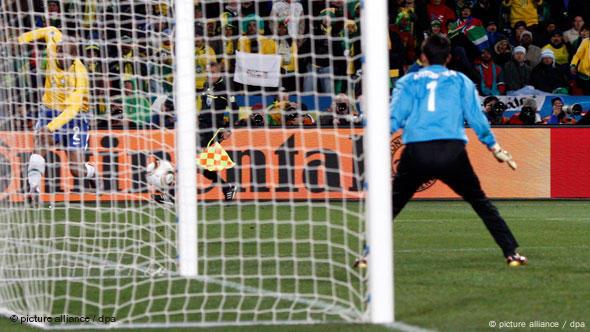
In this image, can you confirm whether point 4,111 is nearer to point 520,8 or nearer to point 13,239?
point 13,239

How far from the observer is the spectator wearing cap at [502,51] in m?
23.5

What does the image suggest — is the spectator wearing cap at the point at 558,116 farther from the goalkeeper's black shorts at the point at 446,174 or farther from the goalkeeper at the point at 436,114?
the goalkeeper at the point at 436,114

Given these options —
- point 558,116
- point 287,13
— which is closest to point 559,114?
point 558,116

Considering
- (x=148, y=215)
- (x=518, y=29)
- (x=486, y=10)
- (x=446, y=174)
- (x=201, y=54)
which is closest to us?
(x=446, y=174)

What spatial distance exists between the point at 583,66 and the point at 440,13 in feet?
9.79

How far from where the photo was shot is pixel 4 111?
29.6 feet

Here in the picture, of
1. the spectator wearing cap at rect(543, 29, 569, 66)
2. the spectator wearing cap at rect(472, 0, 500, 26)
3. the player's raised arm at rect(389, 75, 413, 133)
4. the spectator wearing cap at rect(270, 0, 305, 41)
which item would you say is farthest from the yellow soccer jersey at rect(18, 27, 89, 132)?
the spectator wearing cap at rect(472, 0, 500, 26)

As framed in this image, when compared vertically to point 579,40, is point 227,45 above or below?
above

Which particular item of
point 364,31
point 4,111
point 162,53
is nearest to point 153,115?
point 162,53

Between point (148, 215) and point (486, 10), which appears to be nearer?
point (148, 215)

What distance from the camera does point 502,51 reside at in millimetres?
23609

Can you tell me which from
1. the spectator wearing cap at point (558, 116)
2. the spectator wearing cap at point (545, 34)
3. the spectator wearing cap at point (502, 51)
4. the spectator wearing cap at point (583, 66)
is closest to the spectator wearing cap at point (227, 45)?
the spectator wearing cap at point (502, 51)

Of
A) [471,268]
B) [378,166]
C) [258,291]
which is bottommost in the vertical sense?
[471,268]

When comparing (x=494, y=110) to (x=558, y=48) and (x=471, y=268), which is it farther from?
(x=471, y=268)
